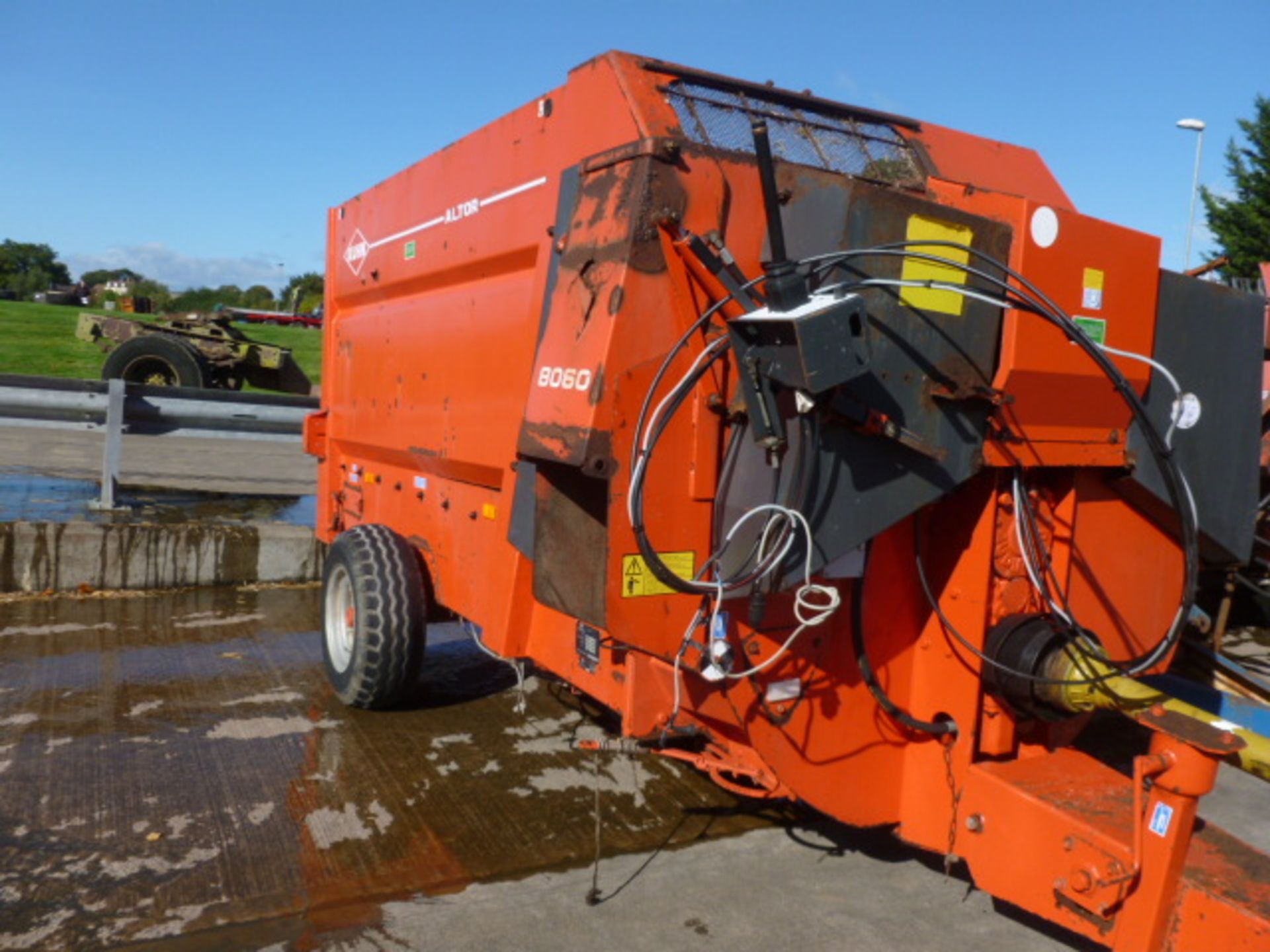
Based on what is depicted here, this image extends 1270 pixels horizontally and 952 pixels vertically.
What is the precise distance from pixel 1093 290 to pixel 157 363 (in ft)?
39.1

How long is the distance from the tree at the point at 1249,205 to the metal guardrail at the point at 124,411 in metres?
19.6

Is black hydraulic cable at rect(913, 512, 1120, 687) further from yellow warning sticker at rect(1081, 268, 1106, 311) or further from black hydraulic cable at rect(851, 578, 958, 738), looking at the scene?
yellow warning sticker at rect(1081, 268, 1106, 311)

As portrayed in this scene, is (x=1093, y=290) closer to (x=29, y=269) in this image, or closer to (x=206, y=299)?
(x=206, y=299)

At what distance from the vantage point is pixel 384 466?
537 cm

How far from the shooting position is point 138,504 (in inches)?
319

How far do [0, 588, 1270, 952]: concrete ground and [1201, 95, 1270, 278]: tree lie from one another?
2029cm

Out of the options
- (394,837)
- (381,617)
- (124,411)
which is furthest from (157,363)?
(394,837)

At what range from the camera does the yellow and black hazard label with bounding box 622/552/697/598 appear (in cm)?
288

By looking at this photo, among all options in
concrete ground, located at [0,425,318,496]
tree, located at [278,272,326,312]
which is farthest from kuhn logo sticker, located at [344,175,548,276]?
tree, located at [278,272,326,312]

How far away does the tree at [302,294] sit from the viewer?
177ft

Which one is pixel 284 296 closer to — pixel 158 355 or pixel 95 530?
pixel 158 355

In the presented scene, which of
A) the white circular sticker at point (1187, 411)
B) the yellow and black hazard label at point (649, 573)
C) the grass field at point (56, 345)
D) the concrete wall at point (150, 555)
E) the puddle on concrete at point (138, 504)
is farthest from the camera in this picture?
the grass field at point (56, 345)

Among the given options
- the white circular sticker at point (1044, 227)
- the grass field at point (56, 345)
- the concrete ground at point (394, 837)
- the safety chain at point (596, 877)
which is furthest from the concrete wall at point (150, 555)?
the grass field at point (56, 345)

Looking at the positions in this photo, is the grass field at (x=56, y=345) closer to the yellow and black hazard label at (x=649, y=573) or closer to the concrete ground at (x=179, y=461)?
the concrete ground at (x=179, y=461)
